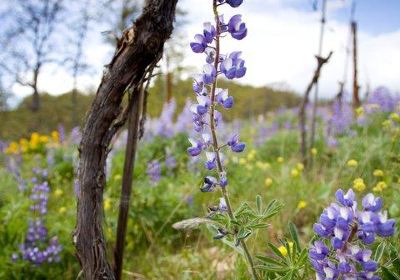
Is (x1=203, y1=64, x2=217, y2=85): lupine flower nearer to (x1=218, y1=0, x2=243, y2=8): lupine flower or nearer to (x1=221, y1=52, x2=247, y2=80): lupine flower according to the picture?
(x1=221, y1=52, x2=247, y2=80): lupine flower

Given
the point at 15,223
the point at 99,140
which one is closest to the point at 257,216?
the point at 99,140

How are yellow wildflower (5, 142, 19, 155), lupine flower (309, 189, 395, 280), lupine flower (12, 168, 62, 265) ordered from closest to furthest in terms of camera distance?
lupine flower (309, 189, 395, 280), lupine flower (12, 168, 62, 265), yellow wildflower (5, 142, 19, 155)

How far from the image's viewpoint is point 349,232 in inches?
50.2

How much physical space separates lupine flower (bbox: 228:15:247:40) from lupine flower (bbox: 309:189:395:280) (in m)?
0.54

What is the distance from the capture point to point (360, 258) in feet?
4.11

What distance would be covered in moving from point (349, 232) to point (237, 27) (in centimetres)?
66

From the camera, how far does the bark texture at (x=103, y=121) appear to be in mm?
1771

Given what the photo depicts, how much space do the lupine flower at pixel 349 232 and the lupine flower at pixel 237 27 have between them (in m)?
0.54

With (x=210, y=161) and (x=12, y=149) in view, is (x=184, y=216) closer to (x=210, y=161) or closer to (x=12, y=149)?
(x=210, y=161)

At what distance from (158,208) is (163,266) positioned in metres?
0.67

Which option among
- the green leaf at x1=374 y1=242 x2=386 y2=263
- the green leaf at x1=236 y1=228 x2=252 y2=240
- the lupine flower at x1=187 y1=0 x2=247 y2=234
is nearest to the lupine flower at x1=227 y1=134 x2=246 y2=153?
the lupine flower at x1=187 y1=0 x2=247 y2=234

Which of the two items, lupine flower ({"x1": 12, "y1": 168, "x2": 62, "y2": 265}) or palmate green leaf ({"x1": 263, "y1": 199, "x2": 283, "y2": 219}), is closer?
palmate green leaf ({"x1": 263, "y1": 199, "x2": 283, "y2": 219})

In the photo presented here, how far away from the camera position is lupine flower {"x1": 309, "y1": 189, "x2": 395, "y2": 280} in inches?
47.4

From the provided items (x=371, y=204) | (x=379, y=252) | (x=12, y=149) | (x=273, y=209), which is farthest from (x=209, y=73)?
(x=12, y=149)
